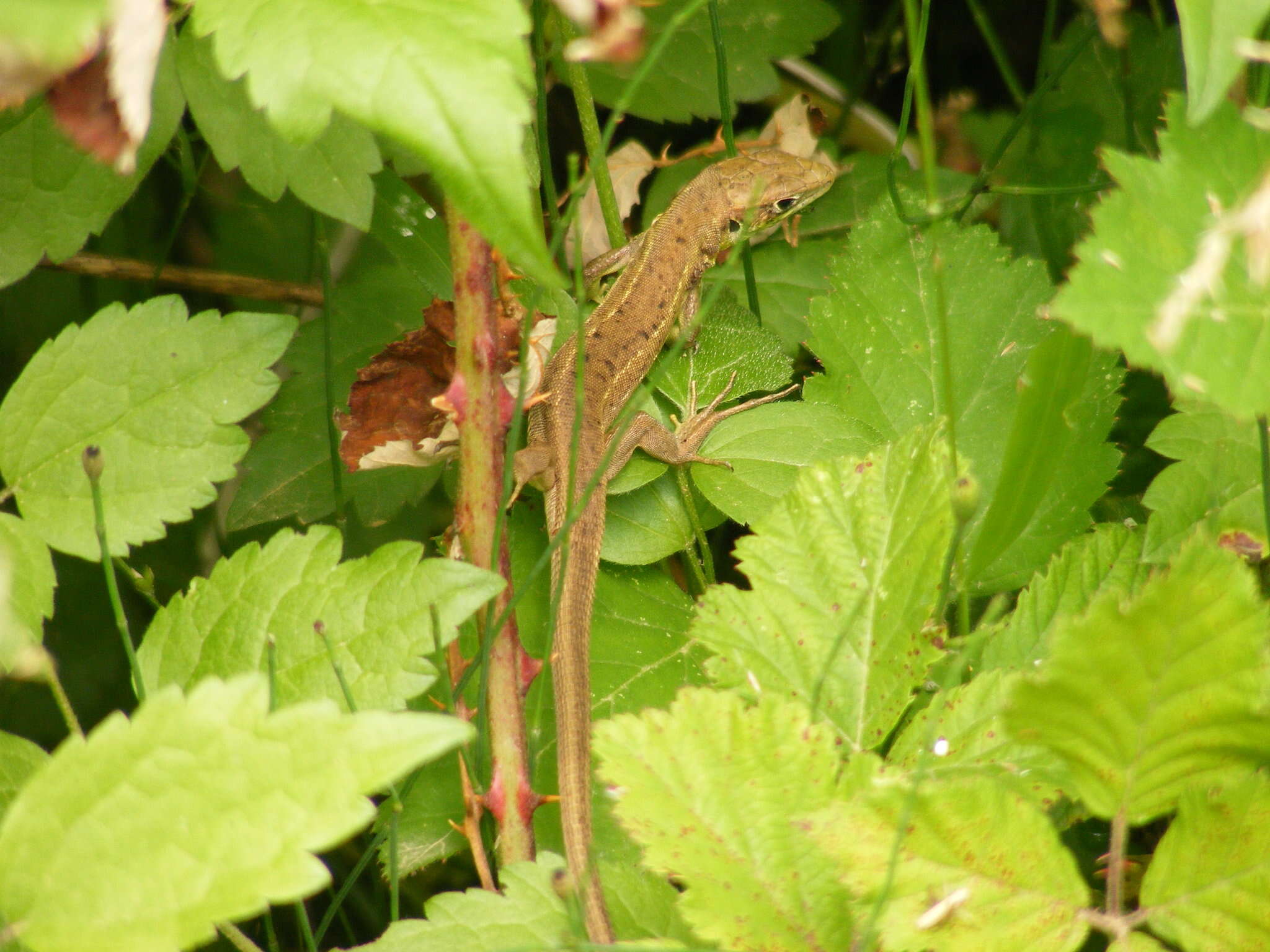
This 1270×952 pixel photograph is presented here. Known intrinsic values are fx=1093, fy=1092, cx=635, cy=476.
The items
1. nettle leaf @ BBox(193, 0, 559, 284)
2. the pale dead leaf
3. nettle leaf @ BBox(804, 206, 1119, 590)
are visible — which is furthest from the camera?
→ the pale dead leaf

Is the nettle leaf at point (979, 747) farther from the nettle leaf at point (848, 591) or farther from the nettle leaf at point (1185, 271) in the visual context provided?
the nettle leaf at point (1185, 271)

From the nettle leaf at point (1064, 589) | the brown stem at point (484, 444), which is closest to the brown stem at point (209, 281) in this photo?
the brown stem at point (484, 444)

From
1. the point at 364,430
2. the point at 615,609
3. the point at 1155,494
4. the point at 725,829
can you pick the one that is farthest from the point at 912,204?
the point at 725,829

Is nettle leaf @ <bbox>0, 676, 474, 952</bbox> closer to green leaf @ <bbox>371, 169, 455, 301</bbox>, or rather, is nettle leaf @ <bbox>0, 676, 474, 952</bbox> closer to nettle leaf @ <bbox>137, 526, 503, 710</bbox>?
nettle leaf @ <bbox>137, 526, 503, 710</bbox>

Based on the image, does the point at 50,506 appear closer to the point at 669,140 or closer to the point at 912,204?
the point at 912,204

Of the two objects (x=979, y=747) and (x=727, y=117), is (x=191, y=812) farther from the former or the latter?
(x=727, y=117)

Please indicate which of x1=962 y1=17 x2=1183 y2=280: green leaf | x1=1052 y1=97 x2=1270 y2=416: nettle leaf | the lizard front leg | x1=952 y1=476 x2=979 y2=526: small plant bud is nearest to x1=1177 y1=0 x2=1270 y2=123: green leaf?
x1=1052 y1=97 x2=1270 y2=416: nettle leaf

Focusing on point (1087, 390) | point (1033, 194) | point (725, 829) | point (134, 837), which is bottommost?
point (725, 829)
